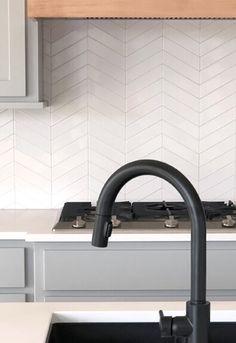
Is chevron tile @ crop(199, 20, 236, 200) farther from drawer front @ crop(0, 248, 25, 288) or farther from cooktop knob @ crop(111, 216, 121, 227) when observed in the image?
drawer front @ crop(0, 248, 25, 288)

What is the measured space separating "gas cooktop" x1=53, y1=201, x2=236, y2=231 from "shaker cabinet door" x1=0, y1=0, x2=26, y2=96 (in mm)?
602

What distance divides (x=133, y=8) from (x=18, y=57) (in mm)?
554

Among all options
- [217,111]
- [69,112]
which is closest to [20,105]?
[69,112]

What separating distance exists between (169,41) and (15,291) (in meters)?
1.40

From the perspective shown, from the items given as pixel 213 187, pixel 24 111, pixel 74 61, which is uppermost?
pixel 74 61

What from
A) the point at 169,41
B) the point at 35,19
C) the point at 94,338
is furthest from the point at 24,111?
the point at 94,338

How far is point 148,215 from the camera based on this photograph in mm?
2852

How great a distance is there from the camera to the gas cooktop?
8.79 ft

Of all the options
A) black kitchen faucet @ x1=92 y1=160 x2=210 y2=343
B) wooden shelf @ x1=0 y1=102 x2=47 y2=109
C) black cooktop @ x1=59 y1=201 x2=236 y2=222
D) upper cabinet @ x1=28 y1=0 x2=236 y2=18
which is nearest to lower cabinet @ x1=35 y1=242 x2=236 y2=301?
black cooktop @ x1=59 y1=201 x2=236 y2=222

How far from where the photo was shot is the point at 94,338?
150 centimetres

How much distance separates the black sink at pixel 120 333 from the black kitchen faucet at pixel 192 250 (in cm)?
45

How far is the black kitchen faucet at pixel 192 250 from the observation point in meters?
1.03

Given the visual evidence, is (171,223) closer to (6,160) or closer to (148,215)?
(148,215)

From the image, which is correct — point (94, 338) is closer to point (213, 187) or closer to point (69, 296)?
point (69, 296)
